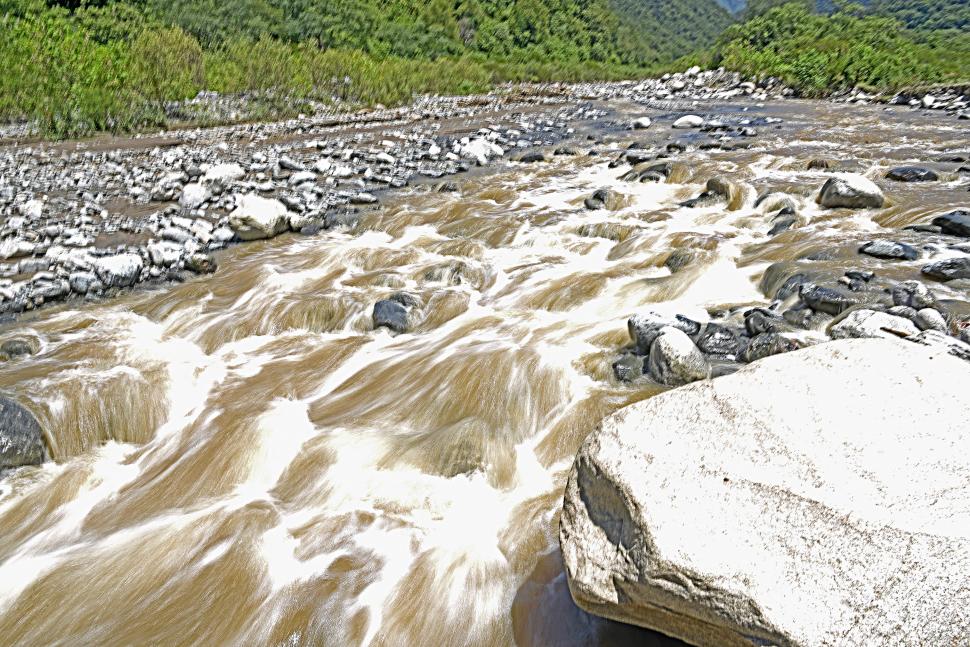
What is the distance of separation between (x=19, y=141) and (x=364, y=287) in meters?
14.5

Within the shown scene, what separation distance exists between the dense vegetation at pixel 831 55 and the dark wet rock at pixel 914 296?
75.1 feet

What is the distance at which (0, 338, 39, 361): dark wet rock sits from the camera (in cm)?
595

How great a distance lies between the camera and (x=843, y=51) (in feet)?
89.5

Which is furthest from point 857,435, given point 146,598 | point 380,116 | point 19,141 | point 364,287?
point 380,116

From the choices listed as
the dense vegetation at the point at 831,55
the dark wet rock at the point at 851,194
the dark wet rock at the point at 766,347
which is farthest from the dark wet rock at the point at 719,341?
the dense vegetation at the point at 831,55

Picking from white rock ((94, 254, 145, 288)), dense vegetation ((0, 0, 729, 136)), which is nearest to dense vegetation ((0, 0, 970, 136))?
dense vegetation ((0, 0, 729, 136))

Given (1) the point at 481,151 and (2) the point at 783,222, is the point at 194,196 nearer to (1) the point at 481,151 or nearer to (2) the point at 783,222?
(1) the point at 481,151

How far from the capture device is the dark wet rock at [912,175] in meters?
9.51

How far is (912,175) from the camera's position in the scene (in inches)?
377

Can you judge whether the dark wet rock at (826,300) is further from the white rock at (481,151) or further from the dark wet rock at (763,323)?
the white rock at (481,151)

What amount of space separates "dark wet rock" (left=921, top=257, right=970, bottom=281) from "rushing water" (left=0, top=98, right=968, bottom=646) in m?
0.79

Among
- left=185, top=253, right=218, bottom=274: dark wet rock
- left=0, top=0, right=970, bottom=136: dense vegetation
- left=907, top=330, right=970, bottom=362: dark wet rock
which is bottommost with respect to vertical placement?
left=185, top=253, right=218, bottom=274: dark wet rock

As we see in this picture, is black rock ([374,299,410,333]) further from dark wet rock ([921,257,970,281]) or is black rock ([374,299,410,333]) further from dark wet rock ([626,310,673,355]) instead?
dark wet rock ([921,257,970,281])

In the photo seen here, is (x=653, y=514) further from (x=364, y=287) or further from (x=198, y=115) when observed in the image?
(x=198, y=115)
